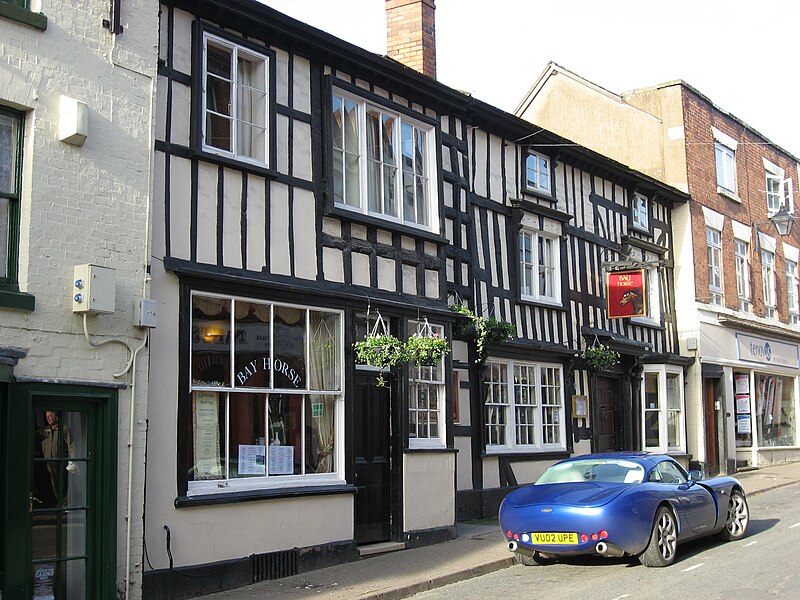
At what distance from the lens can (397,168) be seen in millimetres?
13133

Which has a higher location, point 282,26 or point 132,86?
point 282,26

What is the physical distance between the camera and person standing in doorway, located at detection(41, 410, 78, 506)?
8.45 meters

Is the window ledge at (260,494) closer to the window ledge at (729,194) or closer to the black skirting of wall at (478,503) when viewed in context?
the black skirting of wall at (478,503)

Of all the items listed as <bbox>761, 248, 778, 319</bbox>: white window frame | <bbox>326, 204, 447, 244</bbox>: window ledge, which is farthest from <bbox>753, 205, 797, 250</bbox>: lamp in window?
<bbox>326, 204, 447, 244</bbox>: window ledge

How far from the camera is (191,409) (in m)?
9.95

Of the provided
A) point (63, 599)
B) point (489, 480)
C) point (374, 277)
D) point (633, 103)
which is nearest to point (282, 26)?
point (374, 277)

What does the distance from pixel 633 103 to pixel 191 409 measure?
1719 cm

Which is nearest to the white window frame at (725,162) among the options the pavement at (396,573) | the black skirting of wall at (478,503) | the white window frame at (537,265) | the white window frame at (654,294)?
the white window frame at (654,294)

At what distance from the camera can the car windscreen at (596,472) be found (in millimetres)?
10969

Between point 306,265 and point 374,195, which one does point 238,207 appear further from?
point 374,195

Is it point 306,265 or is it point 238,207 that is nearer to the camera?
point 238,207

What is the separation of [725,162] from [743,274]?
310cm

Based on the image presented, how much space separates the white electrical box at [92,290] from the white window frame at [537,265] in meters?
9.37

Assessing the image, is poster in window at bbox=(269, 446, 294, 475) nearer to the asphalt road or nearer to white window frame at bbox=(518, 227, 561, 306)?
the asphalt road
